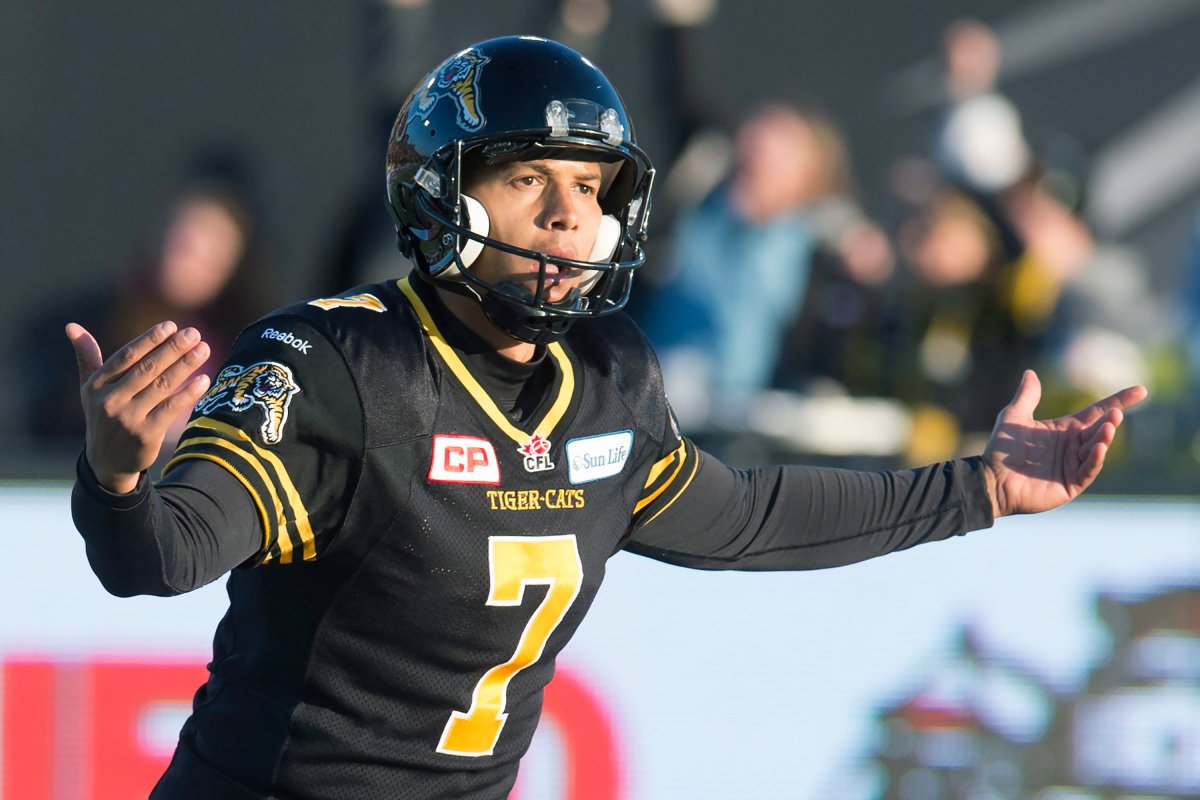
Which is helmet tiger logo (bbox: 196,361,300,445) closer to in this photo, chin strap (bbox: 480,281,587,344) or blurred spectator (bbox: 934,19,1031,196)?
chin strap (bbox: 480,281,587,344)

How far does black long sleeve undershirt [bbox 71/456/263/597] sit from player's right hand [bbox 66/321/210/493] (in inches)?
1.3

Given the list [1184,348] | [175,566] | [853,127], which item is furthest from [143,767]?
[853,127]

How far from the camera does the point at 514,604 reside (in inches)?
104

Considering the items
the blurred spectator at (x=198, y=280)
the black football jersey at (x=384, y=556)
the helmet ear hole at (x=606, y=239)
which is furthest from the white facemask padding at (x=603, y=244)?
the blurred spectator at (x=198, y=280)

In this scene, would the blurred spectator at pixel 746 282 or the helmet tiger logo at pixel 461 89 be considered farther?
the blurred spectator at pixel 746 282

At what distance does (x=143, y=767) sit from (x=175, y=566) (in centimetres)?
289

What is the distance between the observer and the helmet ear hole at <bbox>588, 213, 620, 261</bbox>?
2770 millimetres

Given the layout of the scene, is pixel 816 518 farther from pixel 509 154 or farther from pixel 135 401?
pixel 135 401

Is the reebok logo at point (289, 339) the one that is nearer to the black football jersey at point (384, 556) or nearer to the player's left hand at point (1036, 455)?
the black football jersey at point (384, 556)

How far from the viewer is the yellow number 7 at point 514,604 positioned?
262cm

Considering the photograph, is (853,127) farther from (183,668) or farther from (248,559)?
(248,559)

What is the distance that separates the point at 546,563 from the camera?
2.66 m

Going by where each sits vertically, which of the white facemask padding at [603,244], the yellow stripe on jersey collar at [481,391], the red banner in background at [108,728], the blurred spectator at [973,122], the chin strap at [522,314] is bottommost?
the red banner in background at [108,728]

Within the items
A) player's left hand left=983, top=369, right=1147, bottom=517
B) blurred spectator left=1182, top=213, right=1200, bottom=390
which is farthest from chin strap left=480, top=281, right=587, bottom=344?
blurred spectator left=1182, top=213, right=1200, bottom=390
